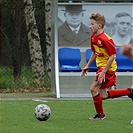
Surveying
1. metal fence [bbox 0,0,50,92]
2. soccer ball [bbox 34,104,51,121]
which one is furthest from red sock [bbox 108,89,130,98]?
metal fence [bbox 0,0,50,92]

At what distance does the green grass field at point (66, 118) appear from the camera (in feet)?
28.9

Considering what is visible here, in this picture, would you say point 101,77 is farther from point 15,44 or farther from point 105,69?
point 15,44

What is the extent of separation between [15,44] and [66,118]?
10.0 metres

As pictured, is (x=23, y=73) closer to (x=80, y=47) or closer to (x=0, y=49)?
(x=0, y=49)

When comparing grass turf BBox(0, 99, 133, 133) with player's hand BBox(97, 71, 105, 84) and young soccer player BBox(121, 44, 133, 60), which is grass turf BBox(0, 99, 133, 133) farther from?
young soccer player BBox(121, 44, 133, 60)

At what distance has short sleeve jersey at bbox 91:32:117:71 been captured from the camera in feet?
33.0

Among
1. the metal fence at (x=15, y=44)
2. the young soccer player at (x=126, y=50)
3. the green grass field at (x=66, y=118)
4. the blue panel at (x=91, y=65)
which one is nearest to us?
the young soccer player at (x=126, y=50)

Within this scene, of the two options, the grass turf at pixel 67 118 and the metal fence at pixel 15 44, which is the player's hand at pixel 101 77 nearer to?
the grass turf at pixel 67 118

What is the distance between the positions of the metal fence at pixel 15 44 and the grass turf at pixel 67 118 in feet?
18.7

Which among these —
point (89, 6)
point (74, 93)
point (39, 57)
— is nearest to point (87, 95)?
point (74, 93)

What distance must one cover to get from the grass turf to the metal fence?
18.7ft

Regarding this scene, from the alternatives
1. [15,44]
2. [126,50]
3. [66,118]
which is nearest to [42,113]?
[66,118]

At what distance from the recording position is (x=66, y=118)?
34.1 feet

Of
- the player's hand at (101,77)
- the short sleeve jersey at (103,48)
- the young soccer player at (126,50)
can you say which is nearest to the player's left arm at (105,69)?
the player's hand at (101,77)
